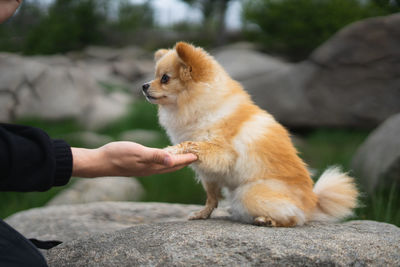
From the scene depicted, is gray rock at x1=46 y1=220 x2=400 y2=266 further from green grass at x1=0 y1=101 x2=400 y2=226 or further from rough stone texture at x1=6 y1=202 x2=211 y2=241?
green grass at x1=0 y1=101 x2=400 y2=226

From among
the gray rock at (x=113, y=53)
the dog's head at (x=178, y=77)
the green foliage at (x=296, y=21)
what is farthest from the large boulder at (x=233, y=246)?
the gray rock at (x=113, y=53)

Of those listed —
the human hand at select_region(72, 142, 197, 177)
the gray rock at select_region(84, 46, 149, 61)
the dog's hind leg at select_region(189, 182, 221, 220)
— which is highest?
the human hand at select_region(72, 142, 197, 177)

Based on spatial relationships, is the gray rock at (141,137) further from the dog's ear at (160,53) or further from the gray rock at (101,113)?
the dog's ear at (160,53)

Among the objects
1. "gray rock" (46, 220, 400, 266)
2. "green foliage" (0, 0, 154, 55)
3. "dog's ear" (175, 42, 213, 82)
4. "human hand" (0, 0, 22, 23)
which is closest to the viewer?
"human hand" (0, 0, 22, 23)

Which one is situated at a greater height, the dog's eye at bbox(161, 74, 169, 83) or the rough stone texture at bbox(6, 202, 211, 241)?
the dog's eye at bbox(161, 74, 169, 83)

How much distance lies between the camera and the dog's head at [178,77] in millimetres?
2695

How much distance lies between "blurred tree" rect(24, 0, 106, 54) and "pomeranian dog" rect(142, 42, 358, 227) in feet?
35.9

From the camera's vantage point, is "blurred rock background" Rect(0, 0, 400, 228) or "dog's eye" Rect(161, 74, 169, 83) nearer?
"dog's eye" Rect(161, 74, 169, 83)


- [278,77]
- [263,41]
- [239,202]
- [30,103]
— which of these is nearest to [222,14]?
[263,41]

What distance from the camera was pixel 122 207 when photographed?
138 inches

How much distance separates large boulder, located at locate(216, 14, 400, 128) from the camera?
6.11 metres

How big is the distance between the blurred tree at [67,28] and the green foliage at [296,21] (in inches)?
232

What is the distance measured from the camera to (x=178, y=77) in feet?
9.01

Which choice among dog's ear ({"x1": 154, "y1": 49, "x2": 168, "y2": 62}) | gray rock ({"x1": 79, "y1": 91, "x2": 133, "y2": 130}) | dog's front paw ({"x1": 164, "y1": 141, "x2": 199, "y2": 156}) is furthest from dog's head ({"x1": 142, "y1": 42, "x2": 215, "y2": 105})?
gray rock ({"x1": 79, "y1": 91, "x2": 133, "y2": 130})
